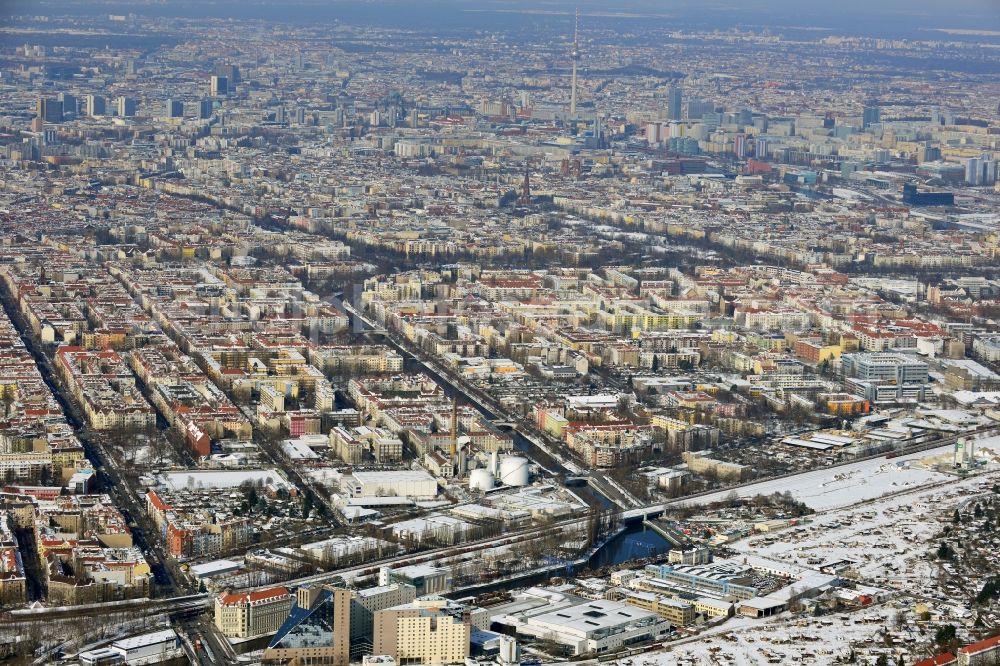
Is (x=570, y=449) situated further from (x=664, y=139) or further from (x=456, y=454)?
(x=664, y=139)

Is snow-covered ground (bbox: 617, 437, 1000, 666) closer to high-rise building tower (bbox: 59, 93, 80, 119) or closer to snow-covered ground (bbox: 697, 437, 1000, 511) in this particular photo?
snow-covered ground (bbox: 697, 437, 1000, 511)

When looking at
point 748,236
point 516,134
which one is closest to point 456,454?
point 748,236

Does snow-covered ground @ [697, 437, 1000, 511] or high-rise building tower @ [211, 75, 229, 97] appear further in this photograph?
high-rise building tower @ [211, 75, 229, 97]

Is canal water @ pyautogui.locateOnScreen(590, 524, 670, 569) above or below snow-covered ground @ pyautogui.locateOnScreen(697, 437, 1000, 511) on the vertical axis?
above

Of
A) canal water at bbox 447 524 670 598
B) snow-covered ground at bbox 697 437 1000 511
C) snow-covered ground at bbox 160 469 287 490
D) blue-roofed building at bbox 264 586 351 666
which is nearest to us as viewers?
Answer: blue-roofed building at bbox 264 586 351 666

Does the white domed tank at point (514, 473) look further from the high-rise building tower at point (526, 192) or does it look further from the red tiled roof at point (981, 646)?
the high-rise building tower at point (526, 192)

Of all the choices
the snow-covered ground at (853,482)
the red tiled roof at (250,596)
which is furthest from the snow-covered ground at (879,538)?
the red tiled roof at (250,596)

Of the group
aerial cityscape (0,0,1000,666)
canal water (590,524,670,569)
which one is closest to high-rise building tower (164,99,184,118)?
aerial cityscape (0,0,1000,666)
